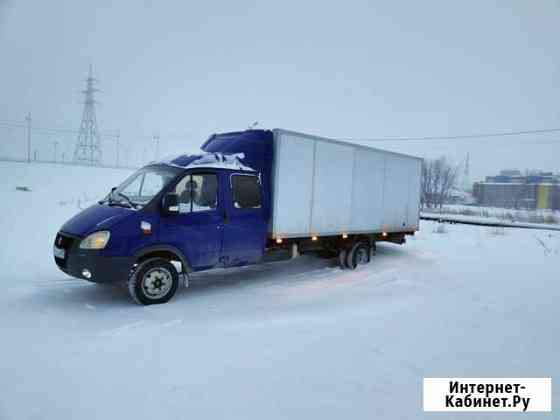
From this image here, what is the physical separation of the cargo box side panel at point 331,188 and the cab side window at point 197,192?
2.44 meters

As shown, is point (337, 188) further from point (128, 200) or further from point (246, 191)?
point (128, 200)

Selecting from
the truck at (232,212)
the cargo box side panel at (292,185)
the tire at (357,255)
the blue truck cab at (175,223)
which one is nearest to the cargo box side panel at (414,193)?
the truck at (232,212)

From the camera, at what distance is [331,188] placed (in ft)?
28.6

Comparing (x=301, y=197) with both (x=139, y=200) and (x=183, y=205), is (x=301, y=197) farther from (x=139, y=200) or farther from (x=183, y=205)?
(x=139, y=200)

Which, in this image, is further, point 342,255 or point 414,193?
point 414,193

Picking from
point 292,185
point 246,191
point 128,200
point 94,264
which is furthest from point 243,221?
point 94,264

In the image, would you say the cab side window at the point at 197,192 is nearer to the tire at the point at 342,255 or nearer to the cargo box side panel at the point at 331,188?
the cargo box side panel at the point at 331,188

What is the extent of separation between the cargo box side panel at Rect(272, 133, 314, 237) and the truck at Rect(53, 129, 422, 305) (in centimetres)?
2

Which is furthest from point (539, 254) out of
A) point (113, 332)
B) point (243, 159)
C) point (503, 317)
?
point (113, 332)

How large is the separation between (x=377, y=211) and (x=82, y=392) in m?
7.95

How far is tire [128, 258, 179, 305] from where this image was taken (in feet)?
19.8

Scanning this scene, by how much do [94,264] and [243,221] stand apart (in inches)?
103

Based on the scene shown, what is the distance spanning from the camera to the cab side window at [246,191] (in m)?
7.11

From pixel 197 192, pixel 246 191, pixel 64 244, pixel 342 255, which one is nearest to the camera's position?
pixel 64 244
